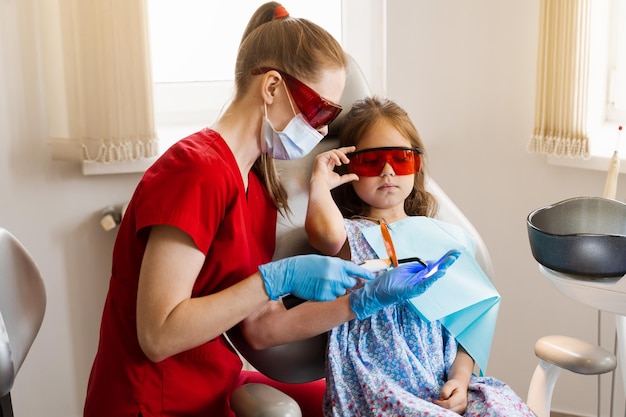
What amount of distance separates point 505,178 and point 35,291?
1616mm

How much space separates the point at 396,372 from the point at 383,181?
0.45 meters

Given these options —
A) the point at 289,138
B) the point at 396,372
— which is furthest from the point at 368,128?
the point at 396,372

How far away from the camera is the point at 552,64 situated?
94.9 inches

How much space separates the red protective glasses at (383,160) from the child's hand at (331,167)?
0.9 inches

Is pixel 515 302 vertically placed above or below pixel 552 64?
below

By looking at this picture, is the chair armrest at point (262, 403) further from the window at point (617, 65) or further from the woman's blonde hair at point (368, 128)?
the window at point (617, 65)

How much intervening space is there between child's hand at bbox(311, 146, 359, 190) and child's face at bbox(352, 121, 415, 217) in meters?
0.04

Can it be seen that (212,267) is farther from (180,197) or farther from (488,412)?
(488,412)

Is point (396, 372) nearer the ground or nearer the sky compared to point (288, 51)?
nearer the ground

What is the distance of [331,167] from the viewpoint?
1855mm

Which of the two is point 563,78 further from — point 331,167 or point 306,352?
point 306,352

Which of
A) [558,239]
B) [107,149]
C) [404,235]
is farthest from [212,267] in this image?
[107,149]

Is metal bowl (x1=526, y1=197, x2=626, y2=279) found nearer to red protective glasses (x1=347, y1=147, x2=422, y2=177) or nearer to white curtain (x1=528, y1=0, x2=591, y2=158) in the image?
red protective glasses (x1=347, y1=147, x2=422, y2=177)

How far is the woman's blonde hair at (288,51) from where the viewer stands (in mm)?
1559
